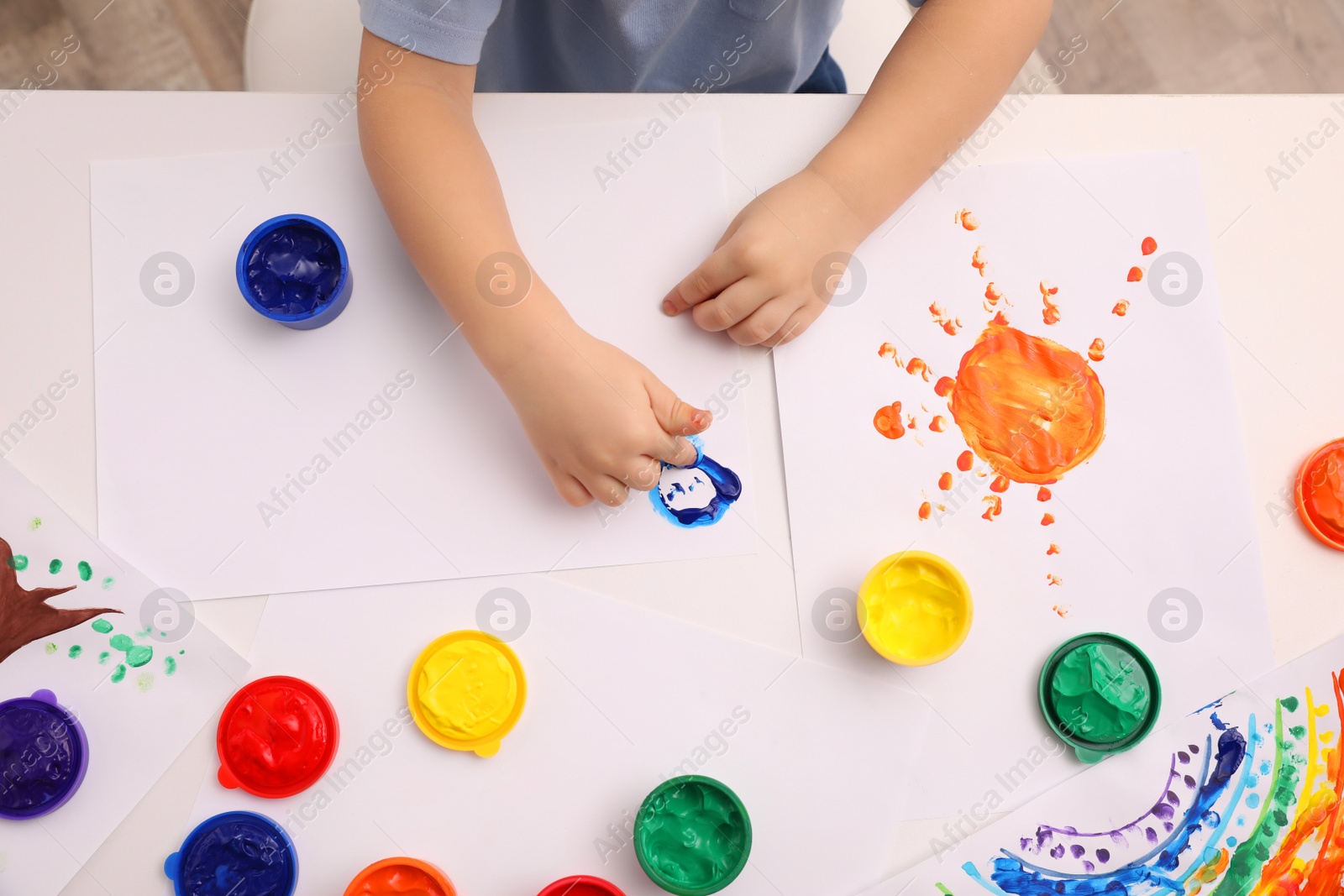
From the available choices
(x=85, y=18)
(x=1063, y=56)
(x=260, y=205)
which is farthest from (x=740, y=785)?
(x=85, y=18)

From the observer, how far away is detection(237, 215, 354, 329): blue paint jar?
2.30ft

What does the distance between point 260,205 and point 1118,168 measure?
0.75 m

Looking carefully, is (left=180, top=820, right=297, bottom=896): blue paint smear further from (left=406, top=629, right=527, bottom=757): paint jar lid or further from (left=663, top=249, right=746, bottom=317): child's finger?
(left=663, top=249, right=746, bottom=317): child's finger

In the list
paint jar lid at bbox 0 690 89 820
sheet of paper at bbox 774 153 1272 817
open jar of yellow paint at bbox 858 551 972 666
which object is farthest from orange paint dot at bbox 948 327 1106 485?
paint jar lid at bbox 0 690 89 820

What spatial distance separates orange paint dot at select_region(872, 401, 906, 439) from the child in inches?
4.0

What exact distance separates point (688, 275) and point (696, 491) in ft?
0.60

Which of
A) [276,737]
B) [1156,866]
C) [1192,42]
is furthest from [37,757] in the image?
[1192,42]

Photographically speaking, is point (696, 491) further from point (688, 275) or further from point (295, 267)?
point (295, 267)

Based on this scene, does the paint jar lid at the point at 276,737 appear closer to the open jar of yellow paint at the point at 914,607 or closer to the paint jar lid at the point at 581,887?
the paint jar lid at the point at 581,887

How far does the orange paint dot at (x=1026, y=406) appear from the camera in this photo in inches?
28.7

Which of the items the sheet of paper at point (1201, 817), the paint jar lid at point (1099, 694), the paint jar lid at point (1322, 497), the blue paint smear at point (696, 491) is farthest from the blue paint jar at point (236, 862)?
the paint jar lid at point (1322, 497)

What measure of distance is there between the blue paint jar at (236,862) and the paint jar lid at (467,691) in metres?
0.14

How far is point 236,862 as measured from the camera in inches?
26.1

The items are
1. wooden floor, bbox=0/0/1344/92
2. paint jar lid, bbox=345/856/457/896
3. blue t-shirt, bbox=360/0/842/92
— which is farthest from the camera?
wooden floor, bbox=0/0/1344/92
